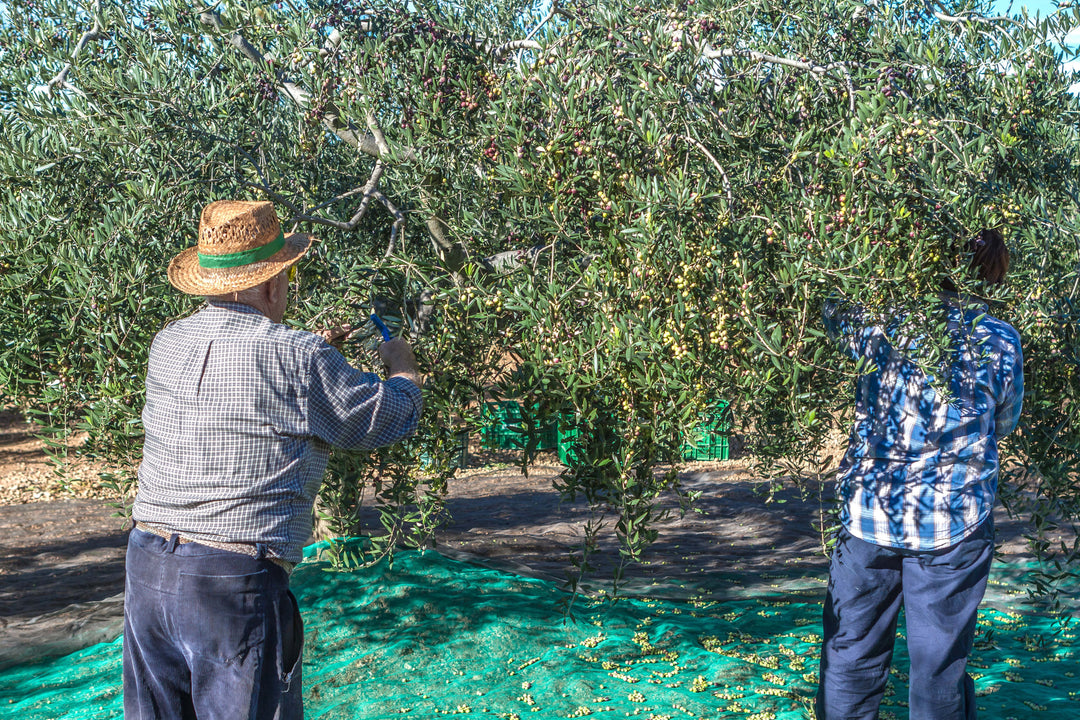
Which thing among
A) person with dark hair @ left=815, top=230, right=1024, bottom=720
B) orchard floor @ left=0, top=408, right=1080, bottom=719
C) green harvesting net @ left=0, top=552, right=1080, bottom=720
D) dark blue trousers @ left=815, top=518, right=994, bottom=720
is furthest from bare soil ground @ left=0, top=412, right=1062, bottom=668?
person with dark hair @ left=815, top=230, right=1024, bottom=720

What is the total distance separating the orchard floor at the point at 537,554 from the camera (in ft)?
22.7

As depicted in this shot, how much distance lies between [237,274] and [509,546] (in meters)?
8.02

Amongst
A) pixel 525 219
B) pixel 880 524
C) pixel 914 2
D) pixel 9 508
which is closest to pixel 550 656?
pixel 880 524

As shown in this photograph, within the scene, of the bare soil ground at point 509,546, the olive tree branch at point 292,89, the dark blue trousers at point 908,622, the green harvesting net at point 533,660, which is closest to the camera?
the dark blue trousers at point 908,622

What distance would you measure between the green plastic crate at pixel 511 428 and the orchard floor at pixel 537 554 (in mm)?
1317

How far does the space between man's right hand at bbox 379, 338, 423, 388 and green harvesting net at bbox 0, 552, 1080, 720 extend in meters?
2.65

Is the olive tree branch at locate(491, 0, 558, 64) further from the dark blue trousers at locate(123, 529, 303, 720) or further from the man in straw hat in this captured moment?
the dark blue trousers at locate(123, 529, 303, 720)

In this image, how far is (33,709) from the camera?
539 centimetres

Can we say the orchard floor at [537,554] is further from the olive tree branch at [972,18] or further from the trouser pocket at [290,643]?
the olive tree branch at [972,18]

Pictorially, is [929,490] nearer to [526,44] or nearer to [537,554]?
[526,44]

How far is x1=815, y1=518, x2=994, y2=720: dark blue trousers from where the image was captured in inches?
136

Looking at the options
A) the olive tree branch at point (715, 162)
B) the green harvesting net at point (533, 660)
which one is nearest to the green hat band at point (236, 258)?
the olive tree branch at point (715, 162)

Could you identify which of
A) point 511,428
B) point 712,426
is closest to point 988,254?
point 712,426

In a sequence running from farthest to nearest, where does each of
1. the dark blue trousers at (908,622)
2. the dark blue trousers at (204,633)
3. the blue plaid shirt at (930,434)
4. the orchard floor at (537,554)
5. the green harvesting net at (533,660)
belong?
the orchard floor at (537,554)
the green harvesting net at (533,660)
the dark blue trousers at (908,622)
the blue plaid shirt at (930,434)
the dark blue trousers at (204,633)
